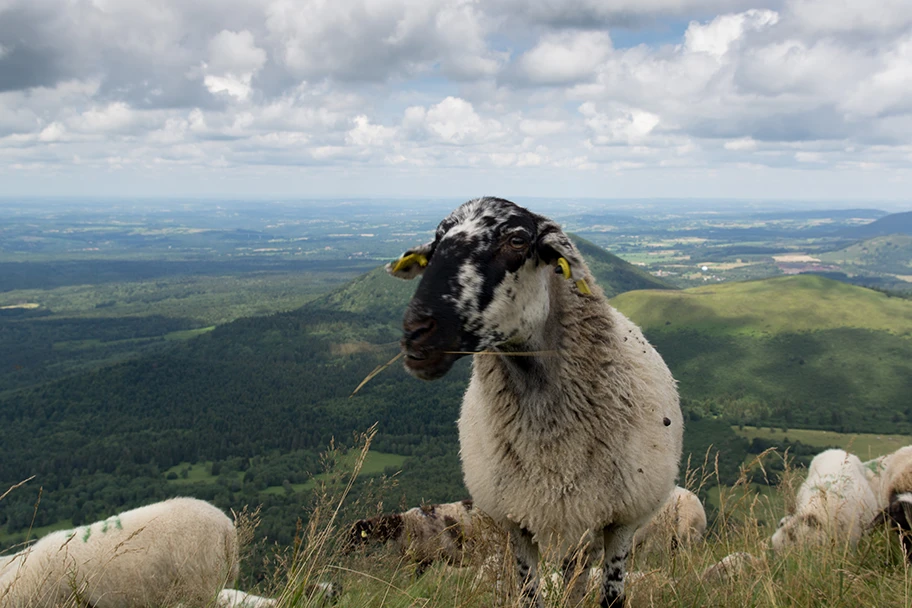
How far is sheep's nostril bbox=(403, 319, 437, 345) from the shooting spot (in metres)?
4.54

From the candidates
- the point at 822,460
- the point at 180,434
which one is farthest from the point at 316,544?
the point at 180,434

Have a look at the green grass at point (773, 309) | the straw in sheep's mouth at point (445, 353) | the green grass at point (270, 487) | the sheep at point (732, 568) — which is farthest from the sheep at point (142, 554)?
the green grass at point (773, 309)

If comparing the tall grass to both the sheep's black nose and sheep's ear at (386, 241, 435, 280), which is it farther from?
sheep's ear at (386, 241, 435, 280)

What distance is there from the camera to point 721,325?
527 feet

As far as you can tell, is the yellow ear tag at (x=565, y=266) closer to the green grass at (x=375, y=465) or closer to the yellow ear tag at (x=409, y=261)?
the yellow ear tag at (x=409, y=261)

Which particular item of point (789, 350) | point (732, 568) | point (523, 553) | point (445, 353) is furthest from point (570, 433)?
point (789, 350)

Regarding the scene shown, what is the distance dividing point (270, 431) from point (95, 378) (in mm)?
66794

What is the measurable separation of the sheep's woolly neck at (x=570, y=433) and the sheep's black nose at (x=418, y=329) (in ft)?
3.72

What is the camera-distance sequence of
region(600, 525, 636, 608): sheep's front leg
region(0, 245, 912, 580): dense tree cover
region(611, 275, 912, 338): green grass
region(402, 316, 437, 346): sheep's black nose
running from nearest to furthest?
region(402, 316, 437, 346): sheep's black nose, region(600, 525, 636, 608): sheep's front leg, region(0, 245, 912, 580): dense tree cover, region(611, 275, 912, 338): green grass

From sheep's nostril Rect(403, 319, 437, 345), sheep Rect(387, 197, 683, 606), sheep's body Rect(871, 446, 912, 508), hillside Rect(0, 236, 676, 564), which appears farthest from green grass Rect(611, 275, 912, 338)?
sheep's nostril Rect(403, 319, 437, 345)

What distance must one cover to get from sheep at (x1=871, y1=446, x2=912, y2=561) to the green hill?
10483 centimetres

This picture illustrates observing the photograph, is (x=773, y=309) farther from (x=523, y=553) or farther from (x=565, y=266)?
(x=565, y=266)

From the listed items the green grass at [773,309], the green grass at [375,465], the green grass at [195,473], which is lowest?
the green grass at [195,473]

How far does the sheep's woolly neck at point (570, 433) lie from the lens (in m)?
5.47
